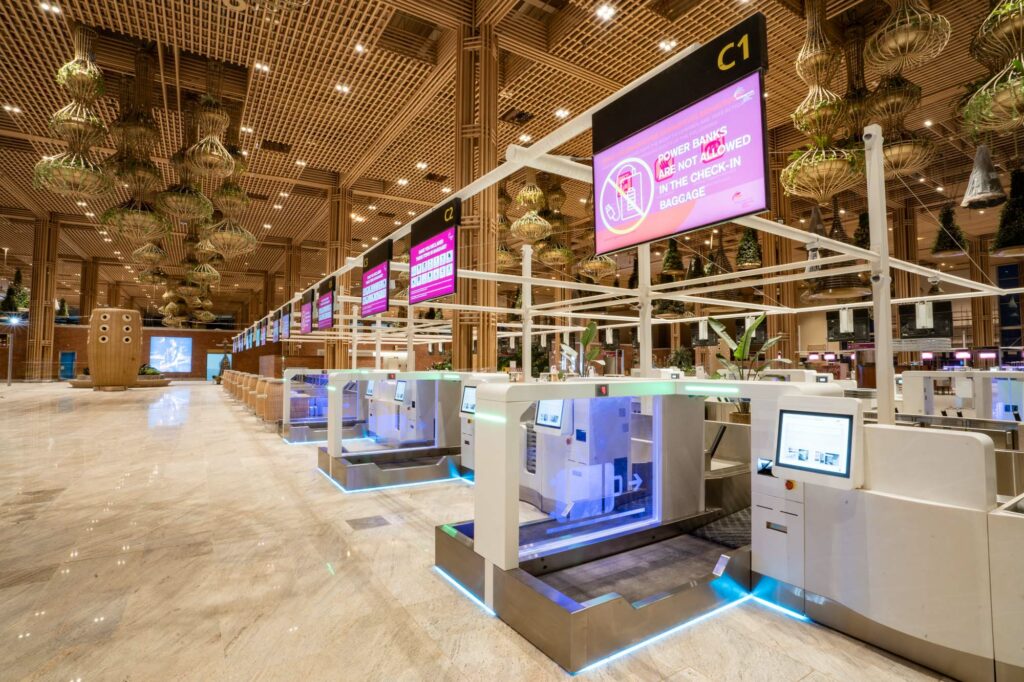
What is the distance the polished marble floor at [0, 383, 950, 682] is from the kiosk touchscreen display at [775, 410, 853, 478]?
0.89 metres

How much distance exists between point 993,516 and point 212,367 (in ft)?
133

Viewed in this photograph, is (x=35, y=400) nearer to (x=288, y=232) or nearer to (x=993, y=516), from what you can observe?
(x=288, y=232)

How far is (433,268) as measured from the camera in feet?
14.4

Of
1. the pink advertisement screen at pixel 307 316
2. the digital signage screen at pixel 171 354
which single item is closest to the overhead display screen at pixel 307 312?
the pink advertisement screen at pixel 307 316

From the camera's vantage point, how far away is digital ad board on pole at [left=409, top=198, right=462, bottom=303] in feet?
13.4

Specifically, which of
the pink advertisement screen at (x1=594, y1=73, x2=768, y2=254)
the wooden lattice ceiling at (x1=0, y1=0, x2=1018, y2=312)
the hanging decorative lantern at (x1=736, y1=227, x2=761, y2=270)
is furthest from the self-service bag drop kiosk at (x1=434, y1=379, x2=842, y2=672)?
the wooden lattice ceiling at (x1=0, y1=0, x2=1018, y2=312)

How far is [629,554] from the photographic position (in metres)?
3.31

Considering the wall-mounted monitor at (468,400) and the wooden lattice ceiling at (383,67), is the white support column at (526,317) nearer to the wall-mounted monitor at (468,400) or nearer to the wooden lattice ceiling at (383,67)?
the wall-mounted monitor at (468,400)

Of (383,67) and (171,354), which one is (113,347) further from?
(171,354)

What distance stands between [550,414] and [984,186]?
483cm

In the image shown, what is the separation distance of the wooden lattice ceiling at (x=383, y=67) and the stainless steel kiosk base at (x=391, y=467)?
4818mm

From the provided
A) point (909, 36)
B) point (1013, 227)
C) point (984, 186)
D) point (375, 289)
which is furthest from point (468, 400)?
point (1013, 227)

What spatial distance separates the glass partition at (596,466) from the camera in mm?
3744

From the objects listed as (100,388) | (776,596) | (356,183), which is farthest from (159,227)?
(100,388)
